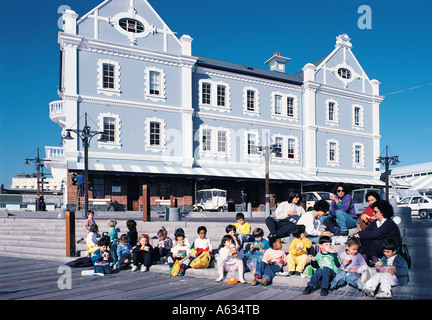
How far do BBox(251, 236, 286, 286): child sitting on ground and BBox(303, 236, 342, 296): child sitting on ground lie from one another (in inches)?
31.5

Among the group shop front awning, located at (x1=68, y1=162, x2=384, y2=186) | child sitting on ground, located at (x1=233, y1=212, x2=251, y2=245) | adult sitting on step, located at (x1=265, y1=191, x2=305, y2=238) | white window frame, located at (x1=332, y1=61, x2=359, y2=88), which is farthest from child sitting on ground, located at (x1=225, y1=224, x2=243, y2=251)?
white window frame, located at (x1=332, y1=61, x2=359, y2=88)

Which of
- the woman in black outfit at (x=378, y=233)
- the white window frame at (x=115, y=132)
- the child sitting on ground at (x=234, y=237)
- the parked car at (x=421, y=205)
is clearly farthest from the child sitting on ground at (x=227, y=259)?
the parked car at (x=421, y=205)

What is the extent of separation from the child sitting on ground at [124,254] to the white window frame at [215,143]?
750 inches

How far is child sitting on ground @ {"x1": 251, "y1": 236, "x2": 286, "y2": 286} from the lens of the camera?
7.56 metres

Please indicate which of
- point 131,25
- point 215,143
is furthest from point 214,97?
point 131,25

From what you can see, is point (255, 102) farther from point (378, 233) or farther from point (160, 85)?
point (378, 233)

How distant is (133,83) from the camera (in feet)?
87.5

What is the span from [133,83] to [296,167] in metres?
15.7

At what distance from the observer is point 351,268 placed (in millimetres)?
6918

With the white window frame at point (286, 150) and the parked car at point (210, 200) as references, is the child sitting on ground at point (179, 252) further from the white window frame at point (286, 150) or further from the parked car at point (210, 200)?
the white window frame at point (286, 150)

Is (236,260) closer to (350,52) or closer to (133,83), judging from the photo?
(133,83)

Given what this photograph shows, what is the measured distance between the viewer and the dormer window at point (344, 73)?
3584 cm

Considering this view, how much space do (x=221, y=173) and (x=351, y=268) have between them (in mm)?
21255

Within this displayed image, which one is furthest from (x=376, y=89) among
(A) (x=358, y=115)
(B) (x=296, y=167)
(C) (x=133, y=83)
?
(C) (x=133, y=83)
